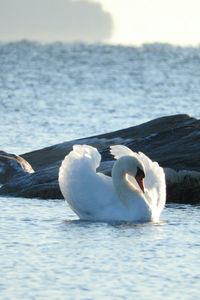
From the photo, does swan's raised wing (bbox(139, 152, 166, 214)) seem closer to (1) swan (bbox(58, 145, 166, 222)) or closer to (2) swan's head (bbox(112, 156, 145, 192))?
(1) swan (bbox(58, 145, 166, 222))

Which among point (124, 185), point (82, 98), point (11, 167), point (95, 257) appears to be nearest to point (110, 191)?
point (124, 185)

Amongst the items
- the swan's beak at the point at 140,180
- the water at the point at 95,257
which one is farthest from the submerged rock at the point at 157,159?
the swan's beak at the point at 140,180

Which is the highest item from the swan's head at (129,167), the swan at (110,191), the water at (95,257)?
the swan's head at (129,167)

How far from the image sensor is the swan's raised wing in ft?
61.7

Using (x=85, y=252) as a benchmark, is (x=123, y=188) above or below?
above

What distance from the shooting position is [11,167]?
23.2 meters

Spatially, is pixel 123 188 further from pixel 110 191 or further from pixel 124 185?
pixel 110 191

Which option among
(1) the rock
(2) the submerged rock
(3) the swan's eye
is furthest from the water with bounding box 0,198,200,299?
(1) the rock

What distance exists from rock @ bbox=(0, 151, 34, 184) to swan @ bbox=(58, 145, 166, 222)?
4.18 meters

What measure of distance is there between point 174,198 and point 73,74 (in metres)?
57.1

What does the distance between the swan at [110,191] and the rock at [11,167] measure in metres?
4.18

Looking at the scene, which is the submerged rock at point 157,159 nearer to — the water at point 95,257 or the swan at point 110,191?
the water at point 95,257

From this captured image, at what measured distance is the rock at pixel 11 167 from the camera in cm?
2306

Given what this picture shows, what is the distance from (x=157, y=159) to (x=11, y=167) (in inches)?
93.1
